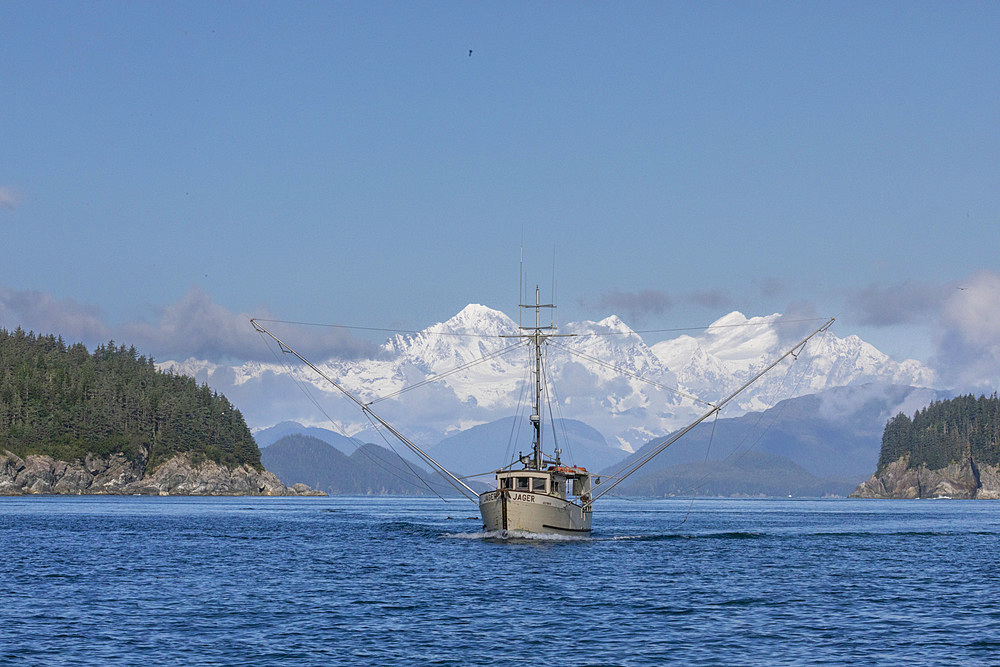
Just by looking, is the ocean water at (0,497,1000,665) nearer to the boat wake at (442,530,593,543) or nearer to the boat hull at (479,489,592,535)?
the boat wake at (442,530,593,543)

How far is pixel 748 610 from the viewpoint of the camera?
55.0 m

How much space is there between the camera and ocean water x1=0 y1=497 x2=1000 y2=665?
142ft

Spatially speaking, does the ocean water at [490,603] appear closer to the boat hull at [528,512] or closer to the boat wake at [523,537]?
the boat wake at [523,537]

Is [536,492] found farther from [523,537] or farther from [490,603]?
[490,603]

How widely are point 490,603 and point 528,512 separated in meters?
35.1

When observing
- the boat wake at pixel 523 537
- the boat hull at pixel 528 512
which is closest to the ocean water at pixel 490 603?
the boat wake at pixel 523 537

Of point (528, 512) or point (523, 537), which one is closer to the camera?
point (528, 512)

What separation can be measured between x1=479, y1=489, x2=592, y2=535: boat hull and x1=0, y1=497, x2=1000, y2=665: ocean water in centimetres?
143

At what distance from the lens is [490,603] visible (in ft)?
188

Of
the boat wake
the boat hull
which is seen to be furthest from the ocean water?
the boat hull

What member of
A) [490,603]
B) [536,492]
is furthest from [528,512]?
[490,603]

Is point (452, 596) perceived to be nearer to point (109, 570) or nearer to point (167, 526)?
point (109, 570)

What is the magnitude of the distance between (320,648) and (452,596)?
1651cm

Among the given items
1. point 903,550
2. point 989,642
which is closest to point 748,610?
point 989,642
